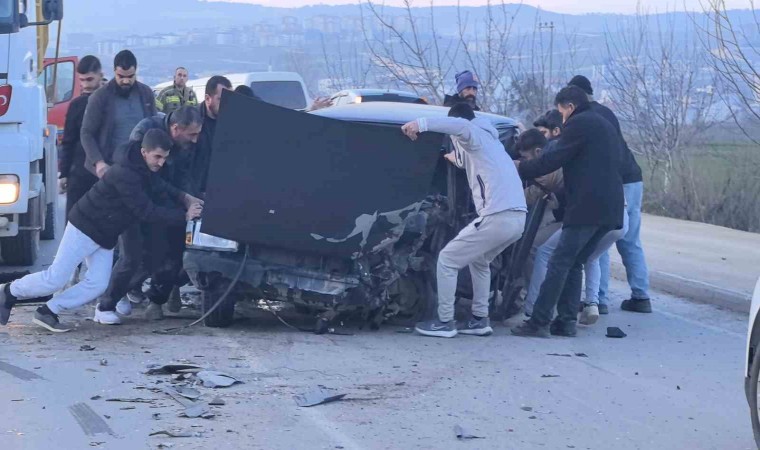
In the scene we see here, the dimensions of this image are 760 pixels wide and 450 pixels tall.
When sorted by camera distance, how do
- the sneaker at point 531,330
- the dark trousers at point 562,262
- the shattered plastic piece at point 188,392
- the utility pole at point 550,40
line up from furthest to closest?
the utility pole at point 550,40, the sneaker at point 531,330, the dark trousers at point 562,262, the shattered plastic piece at point 188,392

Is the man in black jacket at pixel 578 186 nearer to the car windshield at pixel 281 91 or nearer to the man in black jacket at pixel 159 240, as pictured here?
the man in black jacket at pixel 159 240

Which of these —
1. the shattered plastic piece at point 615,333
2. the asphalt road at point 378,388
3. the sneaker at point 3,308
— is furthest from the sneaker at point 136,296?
the shattered plastic piece at point 615,333

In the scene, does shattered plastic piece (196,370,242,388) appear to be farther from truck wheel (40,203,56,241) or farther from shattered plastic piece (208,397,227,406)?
truck wheel (40,203,56,241)

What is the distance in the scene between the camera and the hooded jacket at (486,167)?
27.9ft

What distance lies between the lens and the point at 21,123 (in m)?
10.0

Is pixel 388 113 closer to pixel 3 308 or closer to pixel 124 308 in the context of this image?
pixel 124 308

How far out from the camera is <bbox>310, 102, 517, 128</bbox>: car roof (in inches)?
360

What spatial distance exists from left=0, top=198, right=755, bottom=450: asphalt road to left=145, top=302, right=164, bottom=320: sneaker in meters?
0.13

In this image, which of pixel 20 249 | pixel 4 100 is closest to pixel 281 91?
pixel 20 249

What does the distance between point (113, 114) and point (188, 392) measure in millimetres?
3543

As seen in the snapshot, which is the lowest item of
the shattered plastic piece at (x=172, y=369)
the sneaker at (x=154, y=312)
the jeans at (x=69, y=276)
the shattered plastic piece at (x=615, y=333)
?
the sneaker at (x=154, y=312)

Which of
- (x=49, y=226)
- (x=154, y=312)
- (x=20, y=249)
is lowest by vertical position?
(x=49, y=226)

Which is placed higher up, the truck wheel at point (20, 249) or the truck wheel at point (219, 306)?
the truck wheel at point (219, 306)

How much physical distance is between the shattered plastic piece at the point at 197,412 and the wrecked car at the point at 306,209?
1941 mm
